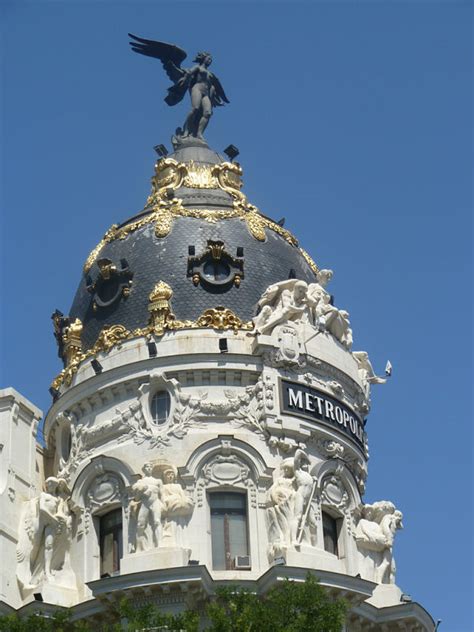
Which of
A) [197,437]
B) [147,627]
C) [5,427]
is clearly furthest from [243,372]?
[147,627]

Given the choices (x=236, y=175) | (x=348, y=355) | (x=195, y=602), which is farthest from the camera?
(x=236, y=175)

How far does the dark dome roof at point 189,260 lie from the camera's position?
163 ft

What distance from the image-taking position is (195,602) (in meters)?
42.8

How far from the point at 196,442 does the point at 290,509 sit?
12.2 ft

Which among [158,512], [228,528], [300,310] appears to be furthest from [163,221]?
[228,528]

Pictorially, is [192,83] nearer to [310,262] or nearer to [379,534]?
[310,262]

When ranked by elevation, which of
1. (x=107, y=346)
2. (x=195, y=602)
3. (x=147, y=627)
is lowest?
(x=147, y=627)

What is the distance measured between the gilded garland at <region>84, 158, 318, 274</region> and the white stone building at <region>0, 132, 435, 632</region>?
17 centimetres

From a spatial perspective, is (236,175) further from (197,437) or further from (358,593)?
(358,593)

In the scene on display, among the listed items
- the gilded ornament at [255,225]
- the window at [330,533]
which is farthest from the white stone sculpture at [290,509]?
the gilded ornament at [255,225]

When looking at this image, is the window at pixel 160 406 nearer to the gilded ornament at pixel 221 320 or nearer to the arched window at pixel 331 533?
the gilded ornament at pixel 221 320

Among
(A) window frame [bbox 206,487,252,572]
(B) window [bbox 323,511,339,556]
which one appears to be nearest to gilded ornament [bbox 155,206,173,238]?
(A) window frame [bbox 206,487,252,572]

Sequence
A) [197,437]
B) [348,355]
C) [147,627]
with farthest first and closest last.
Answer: [348,355], [197,437], [147,627]

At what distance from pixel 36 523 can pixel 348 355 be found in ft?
40.4
